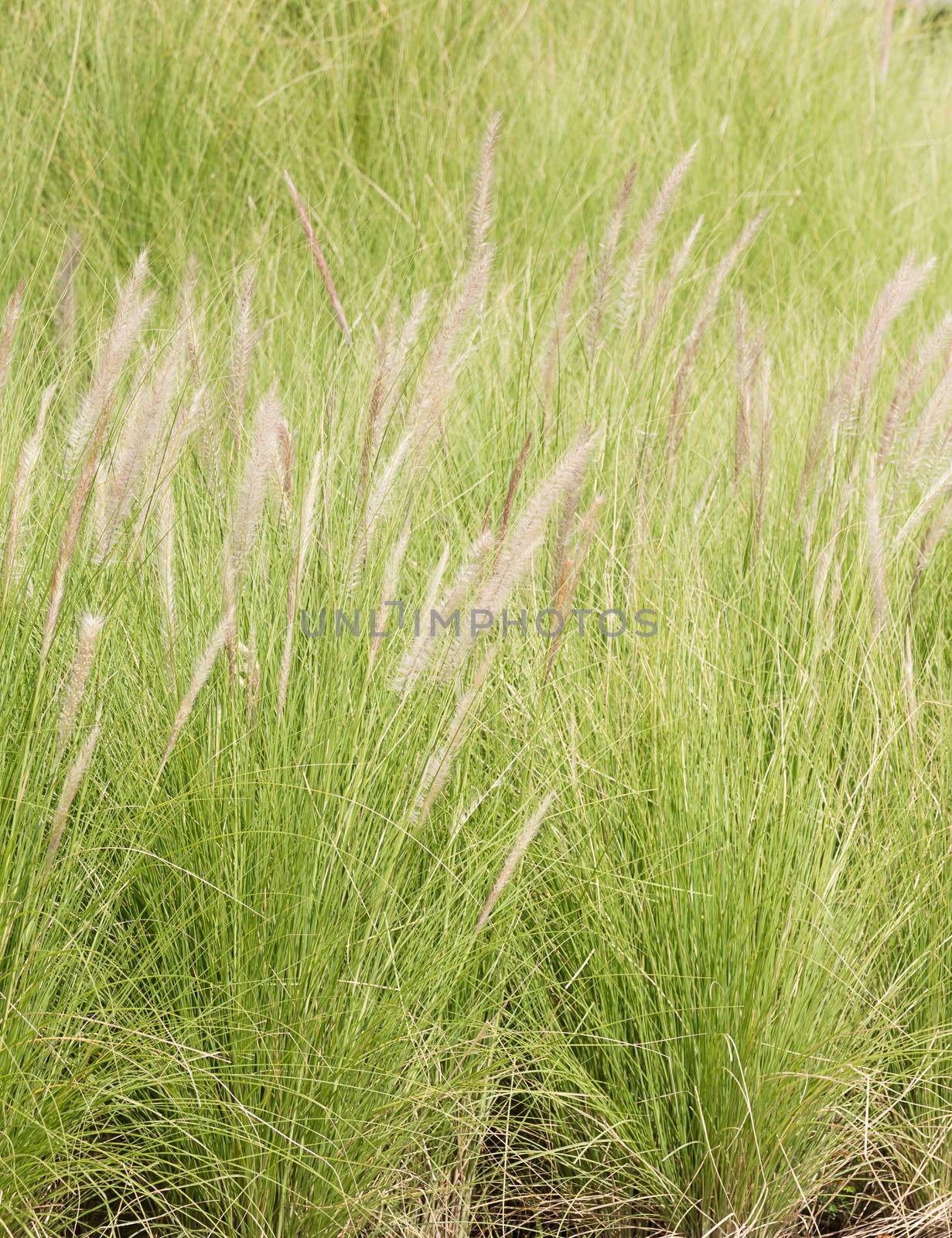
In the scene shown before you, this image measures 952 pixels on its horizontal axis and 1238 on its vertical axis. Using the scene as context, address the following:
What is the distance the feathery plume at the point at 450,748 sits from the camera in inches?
51.2

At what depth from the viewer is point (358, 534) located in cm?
142

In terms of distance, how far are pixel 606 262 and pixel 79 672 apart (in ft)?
3.70

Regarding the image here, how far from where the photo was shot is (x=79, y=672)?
1.19 m

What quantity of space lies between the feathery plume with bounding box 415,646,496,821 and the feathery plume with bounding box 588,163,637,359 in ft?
2.60

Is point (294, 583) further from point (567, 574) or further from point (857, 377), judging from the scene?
point (857, 377)

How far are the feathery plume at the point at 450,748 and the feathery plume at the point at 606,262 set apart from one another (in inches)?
31.2

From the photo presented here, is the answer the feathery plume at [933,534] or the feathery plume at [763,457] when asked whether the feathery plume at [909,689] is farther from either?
the feathery plume at [763,457]

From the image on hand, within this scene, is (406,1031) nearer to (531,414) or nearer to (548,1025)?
(548,1025)

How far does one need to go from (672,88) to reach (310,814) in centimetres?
365

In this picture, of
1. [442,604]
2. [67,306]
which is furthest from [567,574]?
[67,306]

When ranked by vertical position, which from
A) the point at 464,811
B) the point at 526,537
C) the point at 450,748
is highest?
the point at 526,537

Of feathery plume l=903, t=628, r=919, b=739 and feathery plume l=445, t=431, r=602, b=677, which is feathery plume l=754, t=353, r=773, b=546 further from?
feathery plume l=445, t=431, r=602, b=677

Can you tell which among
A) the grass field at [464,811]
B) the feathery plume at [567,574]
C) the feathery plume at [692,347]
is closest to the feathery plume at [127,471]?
the grass field at [464,811]

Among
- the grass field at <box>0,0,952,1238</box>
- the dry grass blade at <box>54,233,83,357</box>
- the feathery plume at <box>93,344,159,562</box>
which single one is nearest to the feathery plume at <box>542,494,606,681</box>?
the grass field at <box>0,0,952,1238</box>
